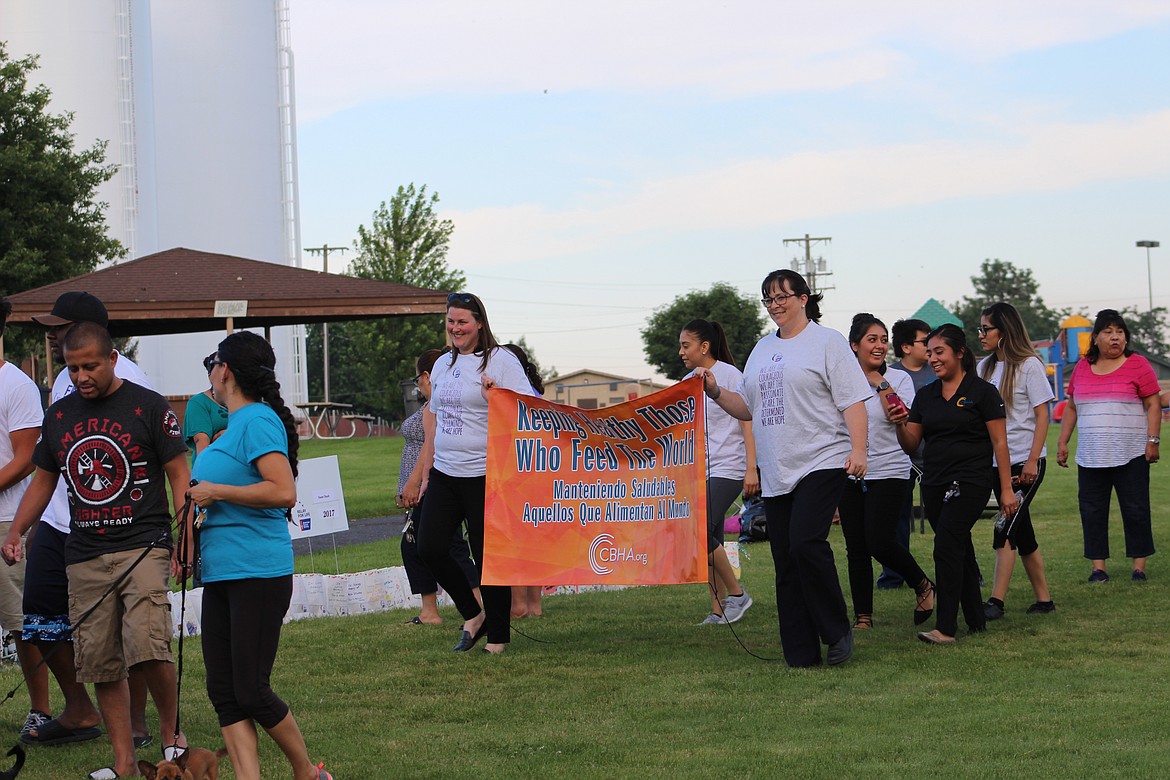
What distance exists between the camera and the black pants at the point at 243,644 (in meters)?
4.84

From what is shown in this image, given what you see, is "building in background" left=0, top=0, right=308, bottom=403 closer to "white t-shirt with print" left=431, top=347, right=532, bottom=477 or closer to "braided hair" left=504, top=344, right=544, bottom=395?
"braided hair" left=504, top=344, right=544, bottom=395

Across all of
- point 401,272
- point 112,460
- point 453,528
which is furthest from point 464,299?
point 401,272

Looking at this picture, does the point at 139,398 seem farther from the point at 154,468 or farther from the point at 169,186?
the point at 169,186

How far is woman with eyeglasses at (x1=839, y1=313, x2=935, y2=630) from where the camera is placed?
885 cm

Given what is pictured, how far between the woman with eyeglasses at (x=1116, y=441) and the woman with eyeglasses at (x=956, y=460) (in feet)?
8.53

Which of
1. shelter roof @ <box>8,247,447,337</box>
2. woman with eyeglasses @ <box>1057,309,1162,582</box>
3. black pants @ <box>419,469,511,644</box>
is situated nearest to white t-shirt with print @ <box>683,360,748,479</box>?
black pants @ <box>419,469,511,644</box>

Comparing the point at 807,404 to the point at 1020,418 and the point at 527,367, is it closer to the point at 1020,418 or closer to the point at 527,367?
the point at 1020,418

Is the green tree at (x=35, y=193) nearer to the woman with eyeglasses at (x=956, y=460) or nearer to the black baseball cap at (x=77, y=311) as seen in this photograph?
the black baseball cap at (x=77, y=311)

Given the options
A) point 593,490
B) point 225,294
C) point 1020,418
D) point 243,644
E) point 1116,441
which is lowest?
point 243,644

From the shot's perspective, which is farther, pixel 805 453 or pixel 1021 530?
pixel 1021 530

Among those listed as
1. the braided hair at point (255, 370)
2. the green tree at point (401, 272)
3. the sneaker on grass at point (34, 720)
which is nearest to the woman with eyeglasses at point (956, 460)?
the braided hair at point (255, 370)

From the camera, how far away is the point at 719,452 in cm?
923

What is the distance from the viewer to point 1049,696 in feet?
21.3

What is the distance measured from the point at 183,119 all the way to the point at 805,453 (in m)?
55.2
